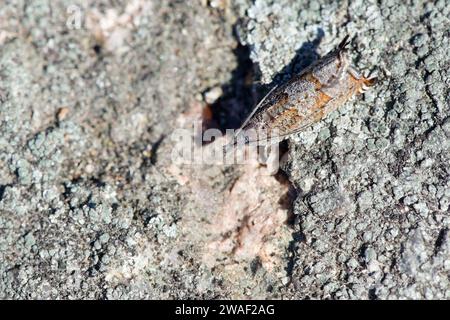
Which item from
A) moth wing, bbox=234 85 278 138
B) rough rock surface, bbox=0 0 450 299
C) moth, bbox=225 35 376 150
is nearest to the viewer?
rough rock surface, bbox=0 0 450 299

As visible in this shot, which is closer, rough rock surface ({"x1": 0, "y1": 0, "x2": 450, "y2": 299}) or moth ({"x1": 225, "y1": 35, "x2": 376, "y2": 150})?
rough rock surface ({"x1": 0, "y1": 0, "x2": 450, "y2": 299})

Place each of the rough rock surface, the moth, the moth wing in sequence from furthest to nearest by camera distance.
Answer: the moth wing → the moth → the rough rock surface

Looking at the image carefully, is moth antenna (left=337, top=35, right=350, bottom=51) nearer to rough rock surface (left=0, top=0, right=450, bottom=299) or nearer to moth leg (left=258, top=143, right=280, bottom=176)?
rough rock surface (left=0, top=0, right=450, bottom=299)

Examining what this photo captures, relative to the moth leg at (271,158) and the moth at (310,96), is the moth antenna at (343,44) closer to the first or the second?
the moth at (310,96)

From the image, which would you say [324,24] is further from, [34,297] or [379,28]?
[34,297]

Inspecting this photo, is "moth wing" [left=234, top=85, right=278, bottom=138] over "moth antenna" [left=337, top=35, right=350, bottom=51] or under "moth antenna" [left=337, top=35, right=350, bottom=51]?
under

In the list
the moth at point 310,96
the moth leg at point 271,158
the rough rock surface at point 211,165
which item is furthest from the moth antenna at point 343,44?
the moth leg at point 271,158

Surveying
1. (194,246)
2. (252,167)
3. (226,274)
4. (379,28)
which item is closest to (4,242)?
(194,246)

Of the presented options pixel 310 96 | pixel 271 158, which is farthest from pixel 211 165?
pixel 310 96

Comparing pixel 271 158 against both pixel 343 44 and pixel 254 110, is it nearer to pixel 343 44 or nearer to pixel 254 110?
pixel 254 110

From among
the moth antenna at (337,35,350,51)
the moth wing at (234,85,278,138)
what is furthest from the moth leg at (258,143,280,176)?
the moth antenna at (337,35,350,51)
